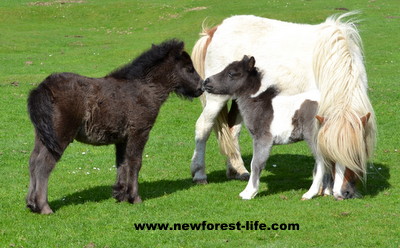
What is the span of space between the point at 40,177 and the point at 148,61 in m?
2.40

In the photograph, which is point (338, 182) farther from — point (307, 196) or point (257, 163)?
point (257, 163)

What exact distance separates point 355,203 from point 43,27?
103 ft

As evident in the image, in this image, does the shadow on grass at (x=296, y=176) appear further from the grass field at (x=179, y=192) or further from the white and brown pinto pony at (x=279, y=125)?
the white and brown pinto pony at (x=279, y=125)

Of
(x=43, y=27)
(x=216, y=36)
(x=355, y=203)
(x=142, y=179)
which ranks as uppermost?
(x=216, y=36)

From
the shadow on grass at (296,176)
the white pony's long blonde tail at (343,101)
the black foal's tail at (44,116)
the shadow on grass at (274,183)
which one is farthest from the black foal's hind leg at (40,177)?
the white pony's long blonde tail at (343,101)

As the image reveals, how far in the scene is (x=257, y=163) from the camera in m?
9.18

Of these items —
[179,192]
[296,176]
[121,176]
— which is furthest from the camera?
[296,176]

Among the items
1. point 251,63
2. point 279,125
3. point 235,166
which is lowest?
point 235,166

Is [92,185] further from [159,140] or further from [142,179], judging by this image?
[159,140]

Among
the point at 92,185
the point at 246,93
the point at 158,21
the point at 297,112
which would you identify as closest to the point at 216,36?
the point at 246,93

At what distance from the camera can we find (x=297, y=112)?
9188mm

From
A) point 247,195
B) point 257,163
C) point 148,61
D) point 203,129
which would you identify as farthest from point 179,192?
point 148,61

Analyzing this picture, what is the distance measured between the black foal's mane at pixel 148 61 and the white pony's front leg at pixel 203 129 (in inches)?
61.5

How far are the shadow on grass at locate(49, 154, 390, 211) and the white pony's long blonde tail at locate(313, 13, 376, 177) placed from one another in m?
0.92
